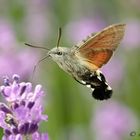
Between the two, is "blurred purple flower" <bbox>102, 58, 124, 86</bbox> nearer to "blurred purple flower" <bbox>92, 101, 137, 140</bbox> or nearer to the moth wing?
"blurred purple flower" <bbox>92, 101, 137, 140</bbox>

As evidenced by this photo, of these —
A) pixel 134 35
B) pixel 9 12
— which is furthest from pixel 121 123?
pixel 9 12

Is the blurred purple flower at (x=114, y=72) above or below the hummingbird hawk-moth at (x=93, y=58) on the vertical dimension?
above

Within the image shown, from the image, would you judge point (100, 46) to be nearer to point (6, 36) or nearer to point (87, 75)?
point (87, 75)

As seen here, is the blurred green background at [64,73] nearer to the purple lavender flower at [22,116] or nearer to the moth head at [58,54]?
the moth head at [58,54]

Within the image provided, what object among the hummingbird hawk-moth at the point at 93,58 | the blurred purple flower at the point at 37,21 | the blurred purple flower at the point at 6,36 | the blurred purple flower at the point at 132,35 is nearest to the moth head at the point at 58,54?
the hummingbird hawk-moth at the point at 93,58

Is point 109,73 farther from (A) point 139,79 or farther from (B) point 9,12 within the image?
(B) point 9,12

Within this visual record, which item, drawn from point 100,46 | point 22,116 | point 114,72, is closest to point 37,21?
point 114,72
